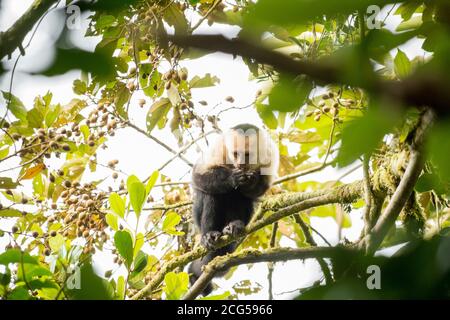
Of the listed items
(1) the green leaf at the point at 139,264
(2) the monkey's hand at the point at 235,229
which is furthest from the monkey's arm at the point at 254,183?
(1) the green leaf at the point at 139,264

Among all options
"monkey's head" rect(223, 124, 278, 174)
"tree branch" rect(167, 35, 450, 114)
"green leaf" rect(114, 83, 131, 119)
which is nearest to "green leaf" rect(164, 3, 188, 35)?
"green leaf" rect(114, 83, 131, 119)

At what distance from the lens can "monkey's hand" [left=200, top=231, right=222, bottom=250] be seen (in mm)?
3658

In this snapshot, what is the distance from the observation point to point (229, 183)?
4828mm

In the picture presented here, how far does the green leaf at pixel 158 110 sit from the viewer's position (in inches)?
135

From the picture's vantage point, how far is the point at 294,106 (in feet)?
1.30

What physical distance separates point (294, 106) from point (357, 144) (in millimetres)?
84

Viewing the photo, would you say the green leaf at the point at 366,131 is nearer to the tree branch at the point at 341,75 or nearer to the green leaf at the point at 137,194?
the tree branch at the point at 341,75

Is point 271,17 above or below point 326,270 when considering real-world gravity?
above

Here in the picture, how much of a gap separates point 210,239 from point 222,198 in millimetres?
935

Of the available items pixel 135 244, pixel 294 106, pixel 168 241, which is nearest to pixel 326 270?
pixel 294 106

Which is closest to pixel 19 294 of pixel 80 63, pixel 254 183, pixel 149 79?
pixel 80 63

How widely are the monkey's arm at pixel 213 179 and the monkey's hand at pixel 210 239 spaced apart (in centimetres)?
59

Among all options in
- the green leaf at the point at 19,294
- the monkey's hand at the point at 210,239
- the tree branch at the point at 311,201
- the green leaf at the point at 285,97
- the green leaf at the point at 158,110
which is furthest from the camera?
the monkey's hand at the point at 210,239
